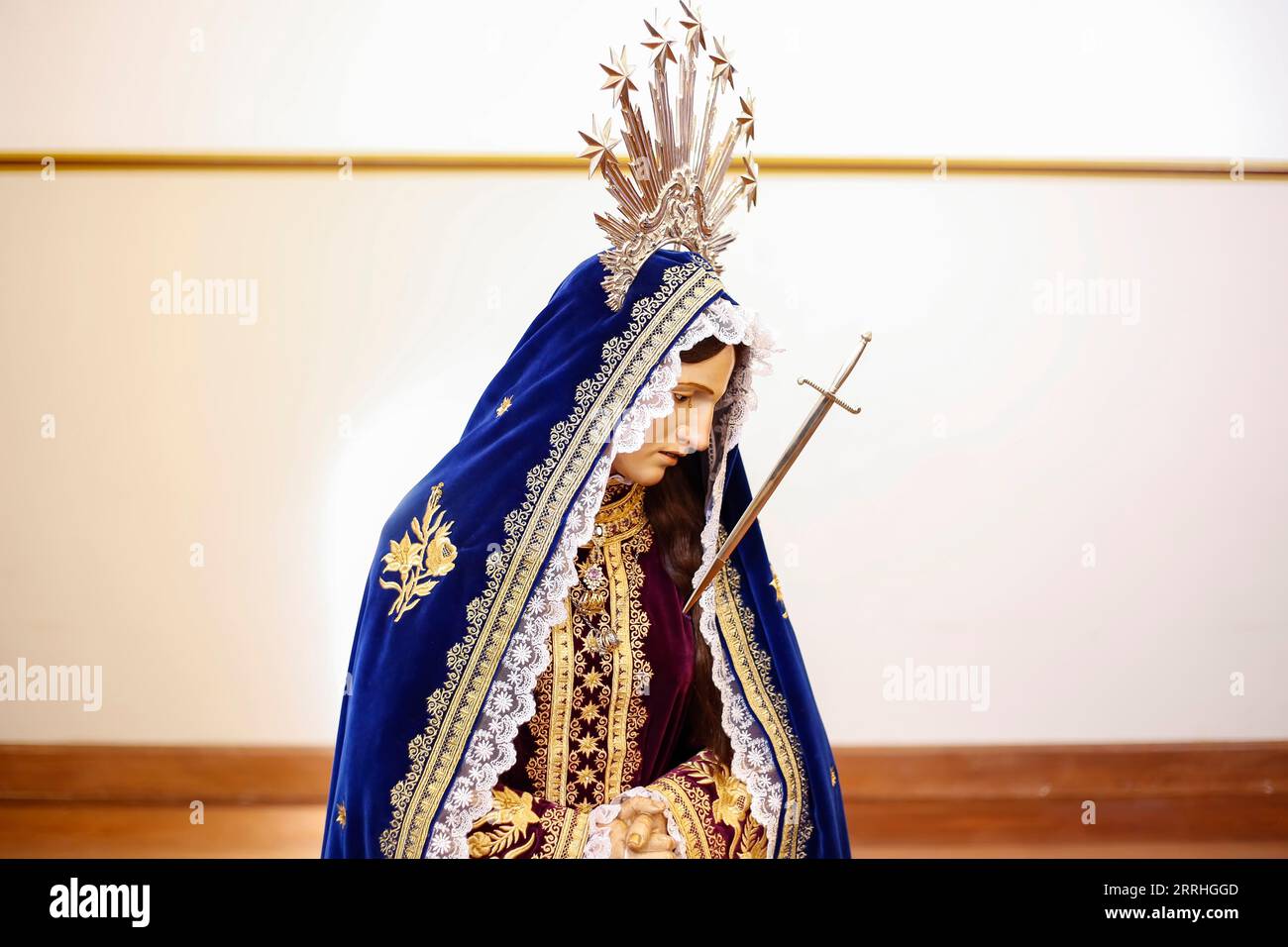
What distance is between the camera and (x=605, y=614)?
6.48 feet

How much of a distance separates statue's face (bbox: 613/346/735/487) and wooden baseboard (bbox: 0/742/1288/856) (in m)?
1.71

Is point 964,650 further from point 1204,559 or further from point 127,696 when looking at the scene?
point 127,696

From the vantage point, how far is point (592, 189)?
3.25 metres

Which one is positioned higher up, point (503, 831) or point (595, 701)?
point (595, 701)

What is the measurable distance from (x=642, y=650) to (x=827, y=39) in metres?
2.08

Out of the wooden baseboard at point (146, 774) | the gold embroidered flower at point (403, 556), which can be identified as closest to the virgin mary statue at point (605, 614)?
the gold embroidered flower at point (403, 556)

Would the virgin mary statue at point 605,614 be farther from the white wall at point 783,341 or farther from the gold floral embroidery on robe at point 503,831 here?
the white wall at point 783,341

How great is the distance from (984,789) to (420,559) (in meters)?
2.12

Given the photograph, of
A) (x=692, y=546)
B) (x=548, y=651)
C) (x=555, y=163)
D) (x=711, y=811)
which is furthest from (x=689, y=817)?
(x=555, y=163)

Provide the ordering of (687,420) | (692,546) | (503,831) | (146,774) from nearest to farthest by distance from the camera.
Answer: (503,831)
(687,420)
(692,546)
(146,774)

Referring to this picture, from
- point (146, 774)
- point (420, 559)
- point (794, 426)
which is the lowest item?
point (146, 774)

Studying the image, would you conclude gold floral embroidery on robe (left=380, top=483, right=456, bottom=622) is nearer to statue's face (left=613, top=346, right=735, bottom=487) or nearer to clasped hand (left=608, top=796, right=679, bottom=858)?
statue's face (left=613, top=346, right=735, bottom=487)

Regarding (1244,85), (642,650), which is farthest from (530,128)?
(1244,85)

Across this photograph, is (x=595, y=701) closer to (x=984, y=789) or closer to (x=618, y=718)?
(x=618, y=718)
